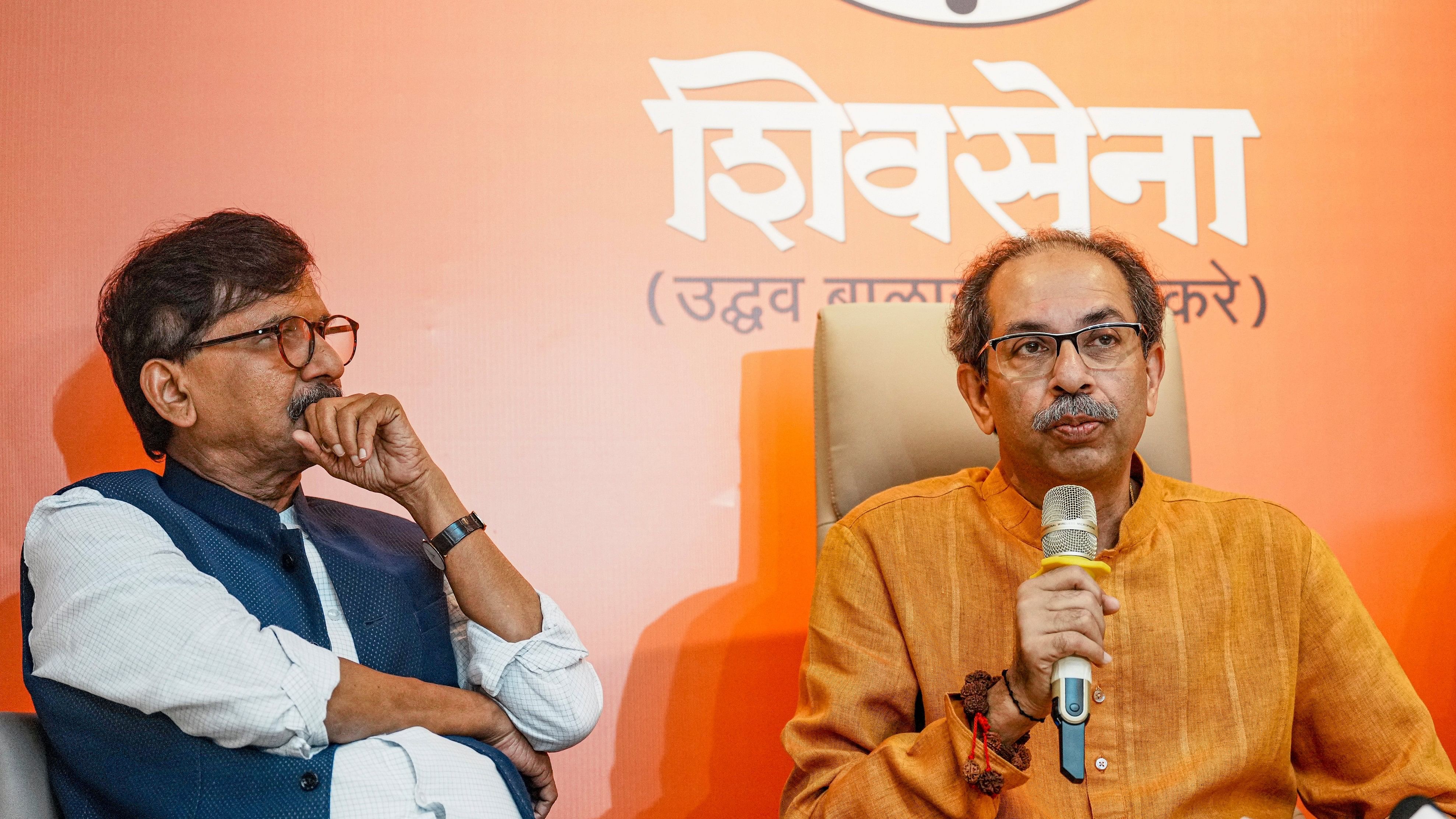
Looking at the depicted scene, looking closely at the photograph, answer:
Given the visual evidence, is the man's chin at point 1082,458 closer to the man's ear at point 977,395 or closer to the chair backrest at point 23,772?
the man's ear at point 977,395

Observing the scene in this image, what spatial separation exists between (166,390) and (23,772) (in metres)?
0.53

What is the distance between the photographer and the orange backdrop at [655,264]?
215cm

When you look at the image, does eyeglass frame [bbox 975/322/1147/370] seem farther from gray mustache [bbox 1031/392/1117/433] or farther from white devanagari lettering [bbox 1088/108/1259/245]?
white devanagari lettering [bbox 1088/108/1259/245]

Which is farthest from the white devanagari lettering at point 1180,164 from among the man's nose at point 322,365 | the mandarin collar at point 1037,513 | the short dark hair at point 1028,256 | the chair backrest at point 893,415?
the man's nose at point 322,365

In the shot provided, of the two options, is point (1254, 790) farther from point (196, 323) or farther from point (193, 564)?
point (196, 323)

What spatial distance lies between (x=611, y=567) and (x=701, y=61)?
3.37ft

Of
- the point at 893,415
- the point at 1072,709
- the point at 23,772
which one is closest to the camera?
the point at 1072,709

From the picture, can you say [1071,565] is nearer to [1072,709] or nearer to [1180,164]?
[1072,709]

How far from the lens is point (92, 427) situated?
2115 millimetres

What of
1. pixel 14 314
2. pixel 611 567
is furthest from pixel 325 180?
pixel 611 567

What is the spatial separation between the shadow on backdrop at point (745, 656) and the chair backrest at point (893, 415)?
279 mm

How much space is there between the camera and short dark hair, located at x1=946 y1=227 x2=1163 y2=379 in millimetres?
1727

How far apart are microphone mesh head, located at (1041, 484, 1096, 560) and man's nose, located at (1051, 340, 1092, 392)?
325mm

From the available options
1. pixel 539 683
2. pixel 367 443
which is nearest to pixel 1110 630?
pixel 539 683
